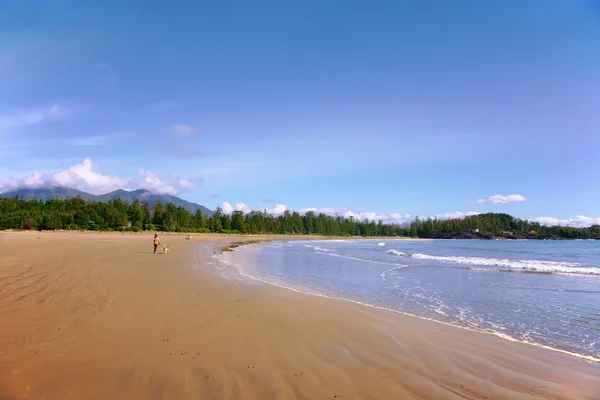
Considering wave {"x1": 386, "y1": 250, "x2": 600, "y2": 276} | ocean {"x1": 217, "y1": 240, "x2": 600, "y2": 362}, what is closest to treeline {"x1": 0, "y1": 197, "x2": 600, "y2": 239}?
ocean {"x1": 217, "y1": 240, "x2": 600, "y2": 362}

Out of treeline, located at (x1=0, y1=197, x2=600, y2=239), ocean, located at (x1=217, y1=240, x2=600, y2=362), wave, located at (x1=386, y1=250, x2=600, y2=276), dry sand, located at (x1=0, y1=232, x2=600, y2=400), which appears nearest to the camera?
dry sand, located at (x1=0, y1=232, x2=600, y2=400)

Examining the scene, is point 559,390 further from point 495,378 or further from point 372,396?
point 372,396

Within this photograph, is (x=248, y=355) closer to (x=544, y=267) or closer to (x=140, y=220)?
(x=544, y=267)

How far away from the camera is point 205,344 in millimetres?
6324

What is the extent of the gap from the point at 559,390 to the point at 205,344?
5.53 meters

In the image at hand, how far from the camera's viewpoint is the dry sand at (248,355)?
464cm

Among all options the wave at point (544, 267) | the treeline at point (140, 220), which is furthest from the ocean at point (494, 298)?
the treeline at point (140, 220)

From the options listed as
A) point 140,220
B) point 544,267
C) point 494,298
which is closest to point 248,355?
point 494,298

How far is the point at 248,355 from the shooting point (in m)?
5.90

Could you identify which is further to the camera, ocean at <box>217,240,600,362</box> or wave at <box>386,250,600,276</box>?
wave at <box>386,250,600,276</box>

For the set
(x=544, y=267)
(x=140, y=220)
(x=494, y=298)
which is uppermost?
(x=140, y=220)

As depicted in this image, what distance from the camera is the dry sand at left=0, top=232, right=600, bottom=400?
464 cm

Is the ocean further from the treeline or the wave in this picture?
the treeline

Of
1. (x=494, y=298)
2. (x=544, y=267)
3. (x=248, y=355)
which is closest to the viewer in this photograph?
(x=248, y=355)
